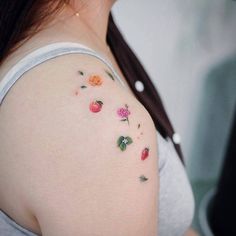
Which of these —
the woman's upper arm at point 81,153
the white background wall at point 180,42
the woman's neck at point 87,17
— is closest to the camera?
the woman's upper arm at point 81,153

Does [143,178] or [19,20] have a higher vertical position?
[19,20]

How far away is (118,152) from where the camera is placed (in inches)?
19.0

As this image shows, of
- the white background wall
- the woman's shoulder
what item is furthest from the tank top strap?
the white background wall

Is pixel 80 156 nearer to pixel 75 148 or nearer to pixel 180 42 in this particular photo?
pixel 75 148

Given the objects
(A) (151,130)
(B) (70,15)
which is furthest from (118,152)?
(B) (70,15)

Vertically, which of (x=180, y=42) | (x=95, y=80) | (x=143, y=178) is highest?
(x=95, y=80)

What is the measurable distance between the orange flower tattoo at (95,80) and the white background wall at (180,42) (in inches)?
39.5

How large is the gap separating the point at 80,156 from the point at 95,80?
0.32 ft

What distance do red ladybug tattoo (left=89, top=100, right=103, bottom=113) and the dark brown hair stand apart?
143 millimetres

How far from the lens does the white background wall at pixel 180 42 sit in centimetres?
152

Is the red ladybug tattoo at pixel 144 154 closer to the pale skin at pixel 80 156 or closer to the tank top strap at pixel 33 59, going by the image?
the pale skin at pixel 80 156

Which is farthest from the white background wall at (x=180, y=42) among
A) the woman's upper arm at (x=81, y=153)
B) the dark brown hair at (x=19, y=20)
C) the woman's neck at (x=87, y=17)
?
the woman's upper arm at (x=81, y=153)

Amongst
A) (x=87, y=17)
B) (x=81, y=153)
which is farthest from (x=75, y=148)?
(x=87, y=17)

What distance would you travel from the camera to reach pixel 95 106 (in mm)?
483
